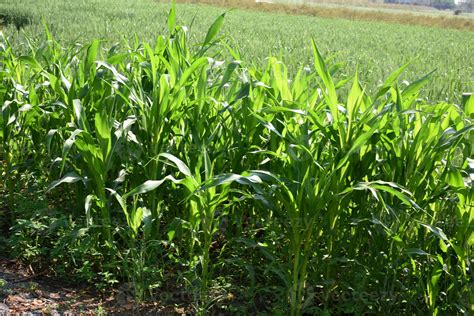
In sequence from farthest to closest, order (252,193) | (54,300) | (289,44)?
(289,44) → (252,193) → (54,300)

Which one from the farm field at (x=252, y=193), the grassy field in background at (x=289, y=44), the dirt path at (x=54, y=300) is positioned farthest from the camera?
the grassy field in background at (x=289, y=44)

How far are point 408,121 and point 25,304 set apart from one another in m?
1.80

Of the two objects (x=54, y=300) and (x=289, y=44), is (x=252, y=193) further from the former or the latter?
(x=289, y=44)

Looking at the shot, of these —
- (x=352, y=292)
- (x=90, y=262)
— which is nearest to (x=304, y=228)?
(x=352, y=292)

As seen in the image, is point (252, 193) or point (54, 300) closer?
point (54, 300)

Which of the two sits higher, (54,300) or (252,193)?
(252,193)

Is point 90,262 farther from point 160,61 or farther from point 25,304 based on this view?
point 160,61

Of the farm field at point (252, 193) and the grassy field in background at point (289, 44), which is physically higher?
the farm field at point (252, 193)

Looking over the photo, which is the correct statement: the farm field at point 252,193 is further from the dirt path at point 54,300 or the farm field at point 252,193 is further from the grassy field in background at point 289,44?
the grassy field in background at point 289,44

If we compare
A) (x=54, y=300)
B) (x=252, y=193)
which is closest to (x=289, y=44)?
(x=252, y=193)

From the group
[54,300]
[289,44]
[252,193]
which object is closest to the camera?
[54,300]

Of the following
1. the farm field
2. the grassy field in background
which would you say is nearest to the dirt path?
the farm field

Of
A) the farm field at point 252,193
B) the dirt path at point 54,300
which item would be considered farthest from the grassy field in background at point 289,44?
the dirt path at point 54,300

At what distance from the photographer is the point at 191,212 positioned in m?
2.61
